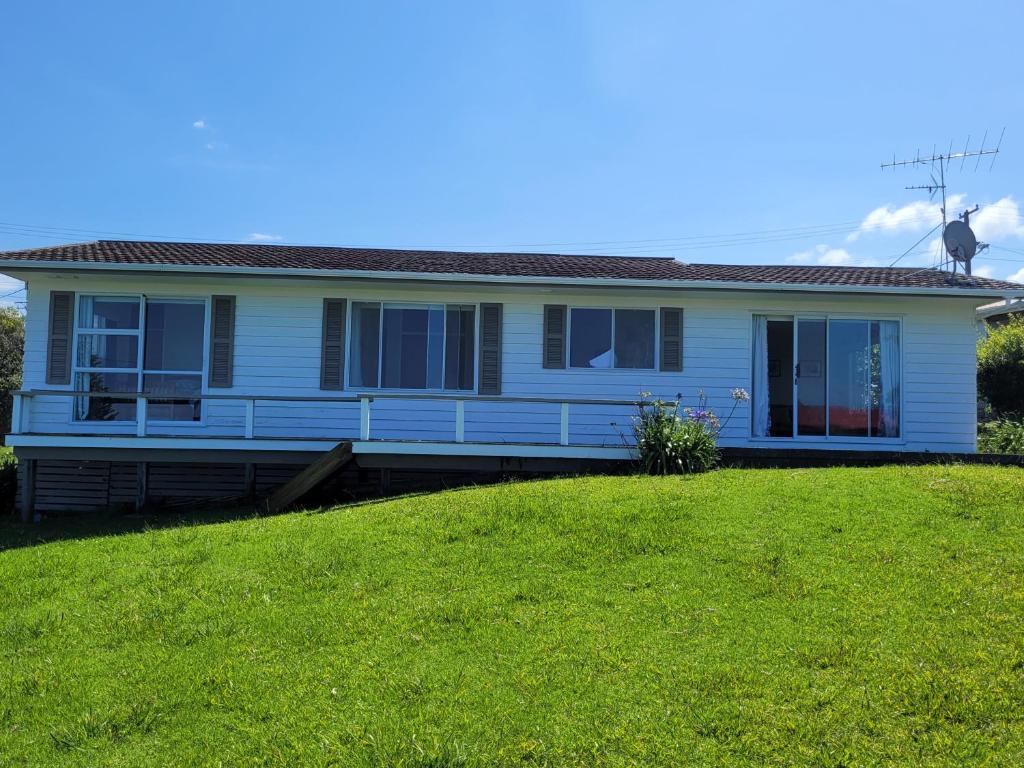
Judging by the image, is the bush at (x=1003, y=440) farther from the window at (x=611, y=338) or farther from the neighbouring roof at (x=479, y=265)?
the window at (x=611, y=338)

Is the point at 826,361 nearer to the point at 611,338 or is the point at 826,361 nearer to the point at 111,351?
the point at 611,338

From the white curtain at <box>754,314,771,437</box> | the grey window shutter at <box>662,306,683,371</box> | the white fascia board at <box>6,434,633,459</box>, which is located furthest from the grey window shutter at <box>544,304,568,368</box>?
the white curtain at <box>754,314,771,437</box>

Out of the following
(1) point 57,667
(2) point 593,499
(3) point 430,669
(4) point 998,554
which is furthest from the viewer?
(2) point 593,499

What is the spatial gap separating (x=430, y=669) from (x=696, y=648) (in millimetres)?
1732

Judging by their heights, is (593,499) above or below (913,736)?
above

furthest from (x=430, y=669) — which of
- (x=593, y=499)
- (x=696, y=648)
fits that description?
(x=593, y=499)

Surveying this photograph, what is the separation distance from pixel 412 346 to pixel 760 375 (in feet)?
18.7

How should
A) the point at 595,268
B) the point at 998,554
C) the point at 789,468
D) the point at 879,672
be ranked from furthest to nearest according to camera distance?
the point at 595,268, the point at 789,468, the point at 998,554, the point at 879,672

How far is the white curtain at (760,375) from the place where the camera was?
45.3 ft

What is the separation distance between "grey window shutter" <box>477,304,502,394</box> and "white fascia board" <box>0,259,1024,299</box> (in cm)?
70

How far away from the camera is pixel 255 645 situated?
595 centimetres

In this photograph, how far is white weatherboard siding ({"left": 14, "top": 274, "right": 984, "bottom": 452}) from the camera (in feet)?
43.7

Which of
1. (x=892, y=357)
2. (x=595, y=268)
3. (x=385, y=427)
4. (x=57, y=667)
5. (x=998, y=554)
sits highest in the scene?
(x=595, y=268)

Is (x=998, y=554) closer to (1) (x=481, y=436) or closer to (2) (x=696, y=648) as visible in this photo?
(2) (x=696, y=648)
